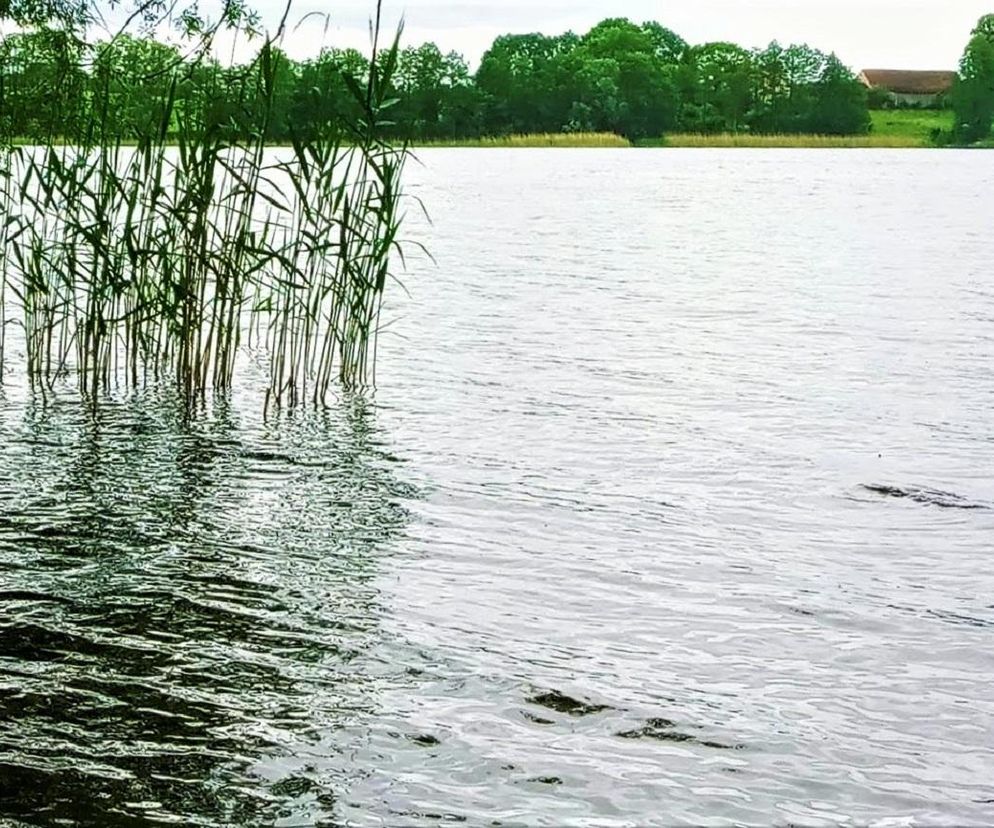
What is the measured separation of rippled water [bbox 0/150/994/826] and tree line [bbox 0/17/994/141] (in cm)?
268

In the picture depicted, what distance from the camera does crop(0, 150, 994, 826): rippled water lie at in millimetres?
5242

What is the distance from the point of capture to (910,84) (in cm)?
16662

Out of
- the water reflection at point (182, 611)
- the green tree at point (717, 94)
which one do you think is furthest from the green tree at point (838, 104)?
the water reflection at point (182, 611)

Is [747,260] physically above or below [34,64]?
below

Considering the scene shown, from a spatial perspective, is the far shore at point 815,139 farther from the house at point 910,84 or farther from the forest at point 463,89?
the house at point 910,84

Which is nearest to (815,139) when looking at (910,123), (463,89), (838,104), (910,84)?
(838,104)

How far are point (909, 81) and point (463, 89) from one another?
95.8 meters

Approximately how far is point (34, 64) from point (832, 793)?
372 inches

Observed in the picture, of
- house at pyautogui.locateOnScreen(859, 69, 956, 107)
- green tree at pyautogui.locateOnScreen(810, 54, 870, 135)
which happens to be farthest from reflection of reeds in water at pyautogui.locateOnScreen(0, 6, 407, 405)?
house at pyautogui.locateOnScreen(859, 69, 956, 107)

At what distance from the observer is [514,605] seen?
7.53m

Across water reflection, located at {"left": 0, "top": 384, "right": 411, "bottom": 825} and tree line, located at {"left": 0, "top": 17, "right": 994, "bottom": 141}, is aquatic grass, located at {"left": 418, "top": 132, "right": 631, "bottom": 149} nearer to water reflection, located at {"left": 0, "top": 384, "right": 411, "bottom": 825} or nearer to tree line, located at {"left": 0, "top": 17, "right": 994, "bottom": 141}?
tree line, located at {"left": 0, "top": 17, "right": 994, "bottom": 141}

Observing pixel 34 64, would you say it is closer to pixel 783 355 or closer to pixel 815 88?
pixel 783 355

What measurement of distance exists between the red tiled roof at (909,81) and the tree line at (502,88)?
2460cm

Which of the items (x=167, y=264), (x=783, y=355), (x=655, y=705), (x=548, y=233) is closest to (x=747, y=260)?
(x=548, y=233)
